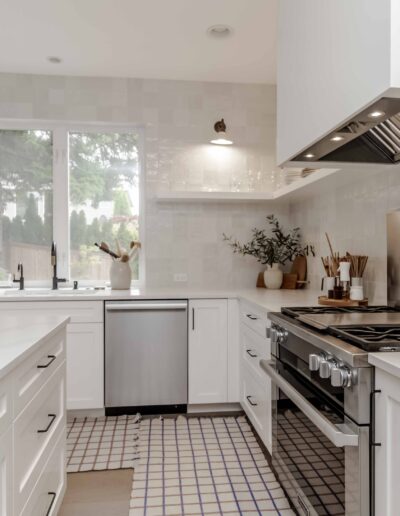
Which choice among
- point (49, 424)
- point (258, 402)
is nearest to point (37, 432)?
point (49, 424)

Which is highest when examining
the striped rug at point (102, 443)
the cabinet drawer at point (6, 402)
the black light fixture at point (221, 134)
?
the black light fixture at point (221, 134)

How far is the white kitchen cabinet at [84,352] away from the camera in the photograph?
2.94m

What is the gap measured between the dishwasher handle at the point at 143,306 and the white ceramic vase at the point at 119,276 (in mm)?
390

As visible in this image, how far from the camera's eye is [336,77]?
1.35 metres

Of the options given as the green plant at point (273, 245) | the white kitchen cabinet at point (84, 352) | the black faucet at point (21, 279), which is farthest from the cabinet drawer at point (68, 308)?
the green plant at point (273, 245)

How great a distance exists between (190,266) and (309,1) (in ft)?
7.77

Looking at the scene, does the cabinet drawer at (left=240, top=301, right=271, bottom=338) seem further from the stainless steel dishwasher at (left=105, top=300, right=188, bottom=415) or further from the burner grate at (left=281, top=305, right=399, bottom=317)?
the stainless steel dishwasher at (left=105, top=300, right=188, bottom=415)

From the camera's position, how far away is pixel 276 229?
12.0ft

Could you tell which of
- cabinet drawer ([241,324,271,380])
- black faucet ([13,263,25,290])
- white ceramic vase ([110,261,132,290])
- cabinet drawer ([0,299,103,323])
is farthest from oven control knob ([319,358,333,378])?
black faucet ([13,263,25,290])

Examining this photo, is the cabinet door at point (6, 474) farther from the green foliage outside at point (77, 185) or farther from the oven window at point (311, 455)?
the green foliage outside at point (77, 185)

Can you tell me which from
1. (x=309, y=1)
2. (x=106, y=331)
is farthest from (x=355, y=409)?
(x=106, y=331)

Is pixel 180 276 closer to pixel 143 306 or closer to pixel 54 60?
pixel 143 306

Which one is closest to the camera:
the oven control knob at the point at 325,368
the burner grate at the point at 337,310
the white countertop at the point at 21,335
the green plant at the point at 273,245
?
the white countertop at the point at 21,335

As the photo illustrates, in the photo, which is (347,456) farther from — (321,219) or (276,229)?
(276,229)
